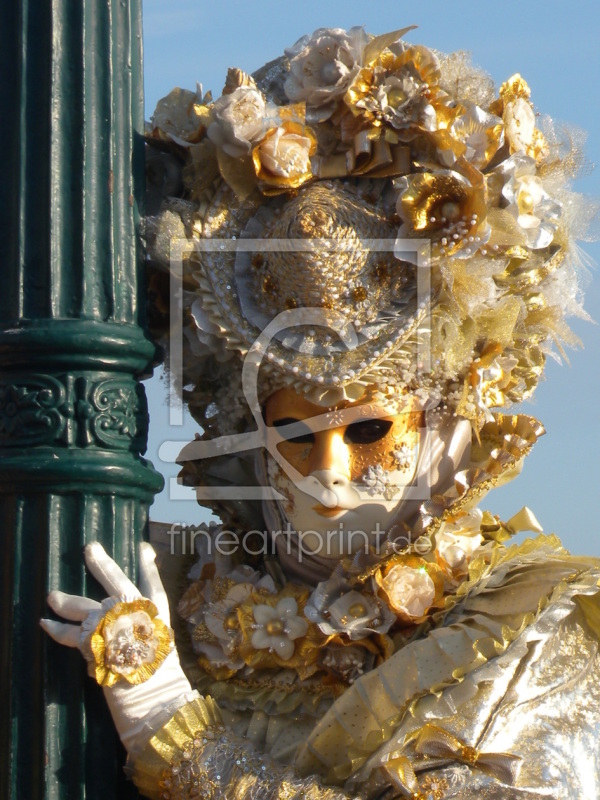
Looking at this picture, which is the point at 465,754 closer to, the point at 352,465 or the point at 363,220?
the point at 352,465

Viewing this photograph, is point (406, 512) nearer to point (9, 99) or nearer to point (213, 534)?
point (213, 534)

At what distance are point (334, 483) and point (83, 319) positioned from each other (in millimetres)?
718

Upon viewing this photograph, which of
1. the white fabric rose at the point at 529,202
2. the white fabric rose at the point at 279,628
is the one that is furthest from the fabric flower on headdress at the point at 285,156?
the white fabric rose at the point at 279,628

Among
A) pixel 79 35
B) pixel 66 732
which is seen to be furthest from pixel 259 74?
pixel 66 732

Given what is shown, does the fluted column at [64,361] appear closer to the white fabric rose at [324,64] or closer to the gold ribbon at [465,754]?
the white fabric rose at [324,64]

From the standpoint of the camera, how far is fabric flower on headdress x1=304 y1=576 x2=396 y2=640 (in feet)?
10.3

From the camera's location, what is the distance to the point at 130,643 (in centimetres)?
280

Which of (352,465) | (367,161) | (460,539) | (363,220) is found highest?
(367,161)

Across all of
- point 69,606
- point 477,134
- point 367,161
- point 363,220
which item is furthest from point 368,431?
point 69,606

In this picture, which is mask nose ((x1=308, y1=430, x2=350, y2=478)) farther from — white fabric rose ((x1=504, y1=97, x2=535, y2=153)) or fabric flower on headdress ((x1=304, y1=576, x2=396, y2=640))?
white fabric rose ((x1=504, y1=97, x2=535, y2=153))

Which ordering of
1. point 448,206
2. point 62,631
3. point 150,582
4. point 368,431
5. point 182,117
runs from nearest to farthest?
point 62,631 < point 150,582 < point 448,206 < point 368,431 < point 182,117

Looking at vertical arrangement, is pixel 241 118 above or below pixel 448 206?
above

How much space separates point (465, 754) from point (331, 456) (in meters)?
0.76

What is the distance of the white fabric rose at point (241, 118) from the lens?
3143 millimetres
